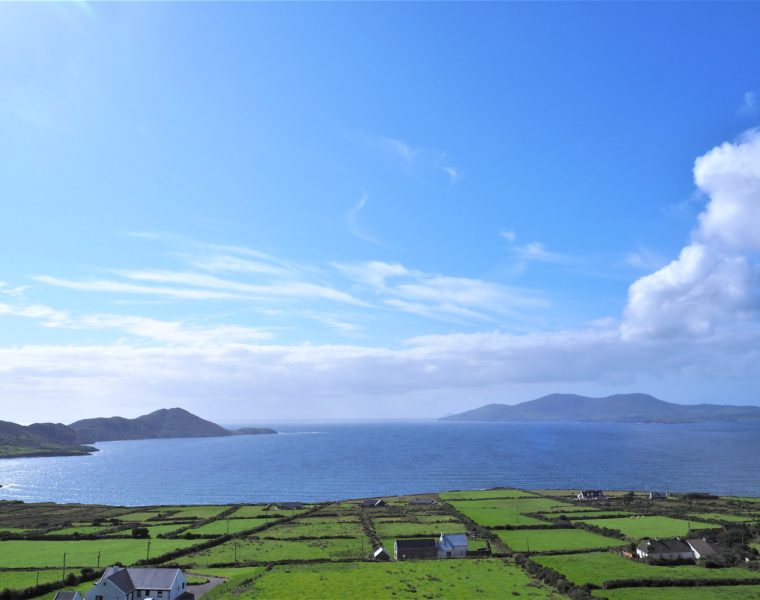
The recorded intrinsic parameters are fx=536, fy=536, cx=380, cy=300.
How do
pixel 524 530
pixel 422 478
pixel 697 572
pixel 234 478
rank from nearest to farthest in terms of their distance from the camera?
pixel 697 572
pixel 524 530
pixel 422 478
pixel 234 478

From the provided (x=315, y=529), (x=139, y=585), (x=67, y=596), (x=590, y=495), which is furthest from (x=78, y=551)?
(x=590, y=495)

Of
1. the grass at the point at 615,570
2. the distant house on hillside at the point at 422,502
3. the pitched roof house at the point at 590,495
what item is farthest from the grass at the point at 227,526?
the pitched roof house at the point at 590,495

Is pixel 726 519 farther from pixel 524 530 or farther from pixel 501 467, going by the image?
pixel 501 467

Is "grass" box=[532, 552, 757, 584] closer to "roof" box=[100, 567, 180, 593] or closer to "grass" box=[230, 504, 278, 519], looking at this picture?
"roof" box=[100, 567, 180, 593]

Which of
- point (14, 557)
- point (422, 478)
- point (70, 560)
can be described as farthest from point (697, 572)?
point (422, 478)

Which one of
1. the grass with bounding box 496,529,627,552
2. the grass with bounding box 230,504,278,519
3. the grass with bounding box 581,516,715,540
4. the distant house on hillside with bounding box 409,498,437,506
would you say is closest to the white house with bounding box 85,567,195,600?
the grass with bounding box 496,529,627,552
